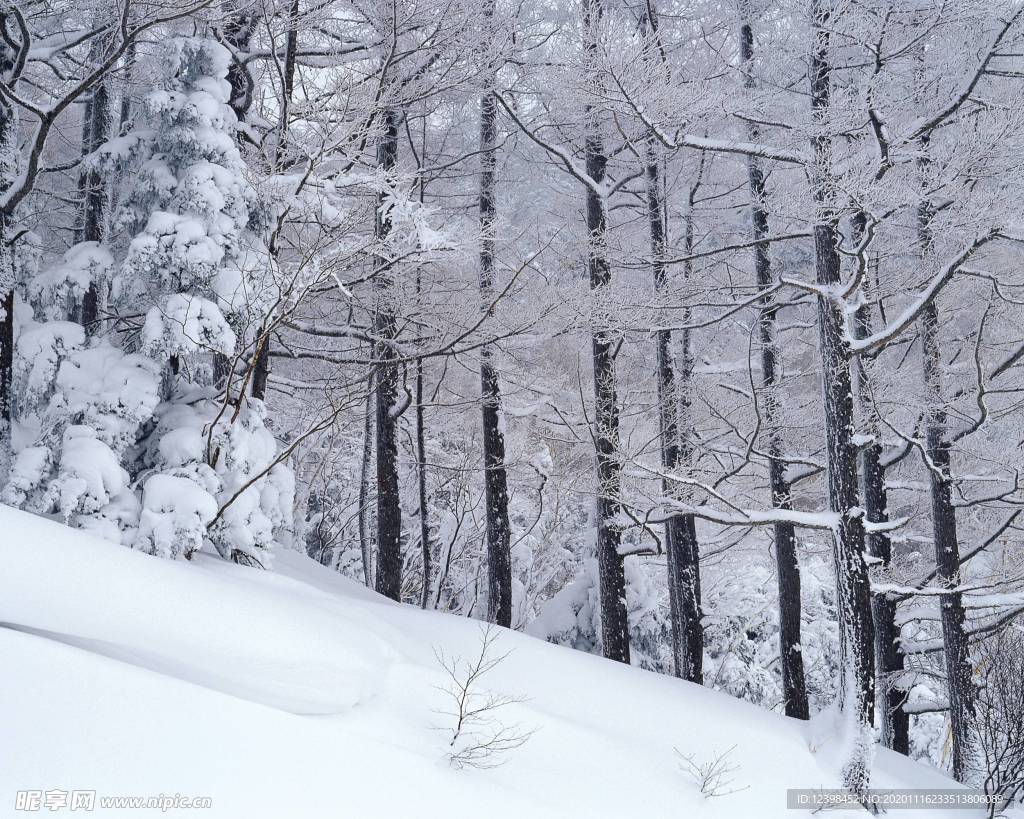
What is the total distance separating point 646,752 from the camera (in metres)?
4.77

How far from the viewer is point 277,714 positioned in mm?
3369

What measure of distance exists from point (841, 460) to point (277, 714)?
17.2 feet

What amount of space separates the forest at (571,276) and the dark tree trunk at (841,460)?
0.03 metres

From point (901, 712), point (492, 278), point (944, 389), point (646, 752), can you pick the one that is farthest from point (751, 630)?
point (646, 752)

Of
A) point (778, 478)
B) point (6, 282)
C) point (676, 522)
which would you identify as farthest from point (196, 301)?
point (778, 478)

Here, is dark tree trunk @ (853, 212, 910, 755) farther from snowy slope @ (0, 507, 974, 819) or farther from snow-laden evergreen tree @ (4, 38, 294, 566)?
snow-laden evergreen tree @ (4, 38, 294, 566)

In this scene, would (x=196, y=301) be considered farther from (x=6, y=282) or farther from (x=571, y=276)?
(x=571, y=276)

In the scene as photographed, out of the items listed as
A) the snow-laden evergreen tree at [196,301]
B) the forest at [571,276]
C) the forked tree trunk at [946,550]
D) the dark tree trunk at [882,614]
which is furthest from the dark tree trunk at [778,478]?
the snow-laden evergreen tree at [196,301]

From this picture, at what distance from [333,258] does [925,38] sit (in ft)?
17.5

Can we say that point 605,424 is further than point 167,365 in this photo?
Yes

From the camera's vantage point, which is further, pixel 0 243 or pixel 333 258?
pixel 0 243

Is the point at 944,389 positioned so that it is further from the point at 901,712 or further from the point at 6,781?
the point at 6,781

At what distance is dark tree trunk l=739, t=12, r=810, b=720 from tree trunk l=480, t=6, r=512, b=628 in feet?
11.4

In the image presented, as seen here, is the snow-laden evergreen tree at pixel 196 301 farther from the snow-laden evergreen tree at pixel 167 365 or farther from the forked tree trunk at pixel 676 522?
the forked tree trunk at pixel 676 522
